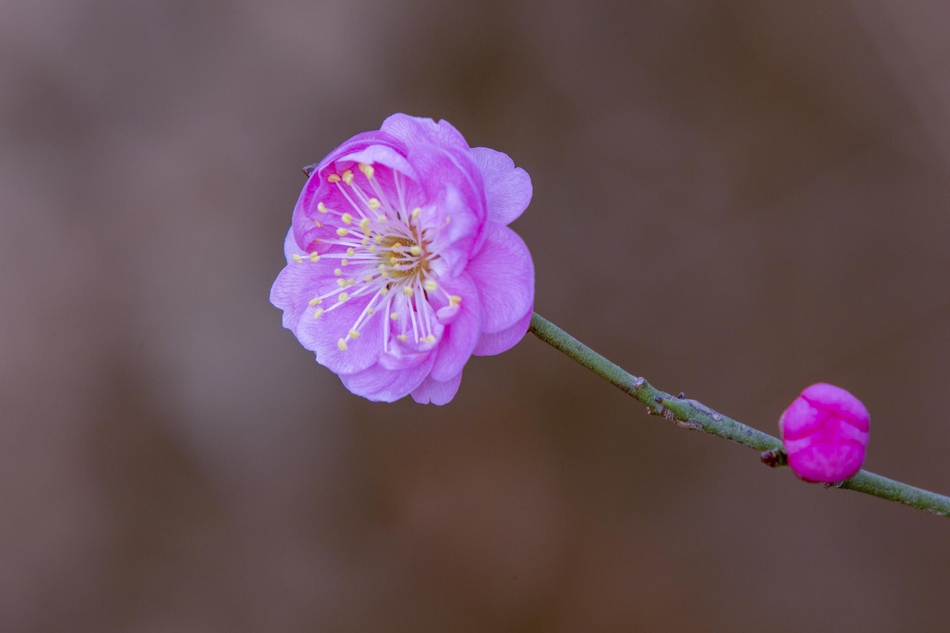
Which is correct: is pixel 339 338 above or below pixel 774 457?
below

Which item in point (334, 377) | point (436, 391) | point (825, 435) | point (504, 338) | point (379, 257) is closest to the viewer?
point (825, 435)

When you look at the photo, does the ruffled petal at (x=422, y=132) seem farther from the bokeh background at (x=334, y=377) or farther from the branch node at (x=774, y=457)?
the bokeh background at (x=334, y=377)

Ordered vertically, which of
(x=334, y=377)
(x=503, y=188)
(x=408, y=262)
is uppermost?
(x=503, y=188)

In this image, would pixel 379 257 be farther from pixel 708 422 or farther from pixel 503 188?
pixel 708 422

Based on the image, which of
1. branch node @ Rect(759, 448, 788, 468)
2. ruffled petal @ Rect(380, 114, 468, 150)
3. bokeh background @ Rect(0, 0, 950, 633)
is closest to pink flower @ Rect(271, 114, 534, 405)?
ruffled petal @ Rect(380, 114, 468, 150)

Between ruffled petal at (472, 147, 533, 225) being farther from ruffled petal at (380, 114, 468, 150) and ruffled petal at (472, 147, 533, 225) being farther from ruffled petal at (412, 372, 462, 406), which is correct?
ruffled petal at (412, 372, 462, 406)

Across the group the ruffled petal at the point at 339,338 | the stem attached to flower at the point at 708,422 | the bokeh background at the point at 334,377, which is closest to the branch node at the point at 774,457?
the stem attached to flower at the point at 708,422

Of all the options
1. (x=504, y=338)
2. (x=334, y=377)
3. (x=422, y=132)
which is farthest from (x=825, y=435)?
(x=334, y=377)
